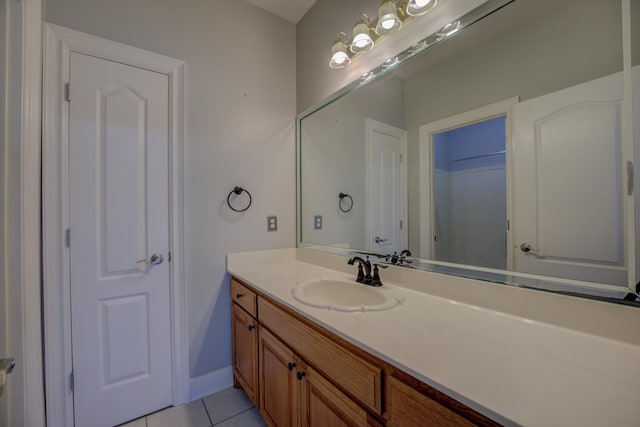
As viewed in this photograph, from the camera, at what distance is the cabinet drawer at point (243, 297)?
1.42 meters

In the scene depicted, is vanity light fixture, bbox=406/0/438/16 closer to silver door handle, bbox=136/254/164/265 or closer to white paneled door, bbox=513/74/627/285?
white paneled door, bbox=513/74/627/285

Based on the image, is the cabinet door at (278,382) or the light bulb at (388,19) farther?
the light bulb at (388,19)

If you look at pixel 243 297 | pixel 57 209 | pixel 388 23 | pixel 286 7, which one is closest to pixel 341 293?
pixel 243 297

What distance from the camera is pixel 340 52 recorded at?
61.6 inches

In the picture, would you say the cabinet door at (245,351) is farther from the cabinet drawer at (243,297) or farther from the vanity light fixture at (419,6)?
the vanity light fixture at (419,6)

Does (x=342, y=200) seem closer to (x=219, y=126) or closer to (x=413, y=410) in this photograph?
(x=219, y=126)

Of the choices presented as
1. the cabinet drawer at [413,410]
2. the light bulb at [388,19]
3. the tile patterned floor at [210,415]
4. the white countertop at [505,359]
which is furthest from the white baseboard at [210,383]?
the light bulb at [388,19]

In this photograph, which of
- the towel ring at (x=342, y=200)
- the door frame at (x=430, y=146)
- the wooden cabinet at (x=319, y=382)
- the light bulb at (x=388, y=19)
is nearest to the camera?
the wooden cabinet at (x=319, y=382)

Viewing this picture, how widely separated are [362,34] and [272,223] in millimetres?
1325

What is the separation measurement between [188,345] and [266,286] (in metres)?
0.79

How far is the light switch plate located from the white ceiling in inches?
60.5

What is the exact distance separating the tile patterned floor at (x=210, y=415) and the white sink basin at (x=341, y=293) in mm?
818

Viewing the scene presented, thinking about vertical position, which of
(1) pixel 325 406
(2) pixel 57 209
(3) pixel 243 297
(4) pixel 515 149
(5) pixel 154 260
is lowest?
(1) pixel 325 406

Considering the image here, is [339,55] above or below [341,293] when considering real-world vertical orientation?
above
